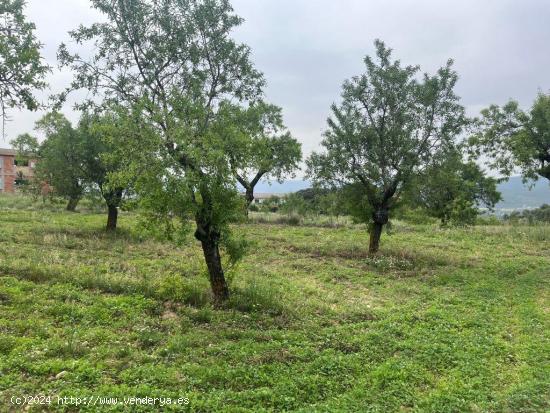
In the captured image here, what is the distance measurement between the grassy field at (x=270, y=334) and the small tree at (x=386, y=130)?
13.6 feet

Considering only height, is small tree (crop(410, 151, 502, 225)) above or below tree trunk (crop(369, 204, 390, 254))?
above

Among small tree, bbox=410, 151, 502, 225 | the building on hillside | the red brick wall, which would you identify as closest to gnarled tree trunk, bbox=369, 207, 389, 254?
small tree, bbox=410, 151, 502, 225

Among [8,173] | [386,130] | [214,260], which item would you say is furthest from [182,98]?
[8,173]

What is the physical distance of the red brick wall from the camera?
2403 inches

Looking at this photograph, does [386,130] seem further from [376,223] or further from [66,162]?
[66,162]

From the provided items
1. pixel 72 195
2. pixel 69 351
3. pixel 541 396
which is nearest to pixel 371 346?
pixel 541 396

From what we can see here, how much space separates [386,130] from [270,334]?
12446 mm

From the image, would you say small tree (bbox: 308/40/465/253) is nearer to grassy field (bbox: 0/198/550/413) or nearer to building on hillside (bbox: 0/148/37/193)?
grassy field (bbox: 0/198/550/413)

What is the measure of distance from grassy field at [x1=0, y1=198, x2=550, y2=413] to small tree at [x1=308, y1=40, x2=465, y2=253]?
4.15 m

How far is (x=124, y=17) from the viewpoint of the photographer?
472 inches

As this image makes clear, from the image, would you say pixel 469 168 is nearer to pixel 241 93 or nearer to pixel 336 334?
pixel 241 93

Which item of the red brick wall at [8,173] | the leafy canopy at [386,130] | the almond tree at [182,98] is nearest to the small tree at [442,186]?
the leafy canopy at [386,130]

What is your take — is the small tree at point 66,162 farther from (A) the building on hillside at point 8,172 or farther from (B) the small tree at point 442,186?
(A) the building on hillside at point 8,172

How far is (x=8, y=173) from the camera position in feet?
202
